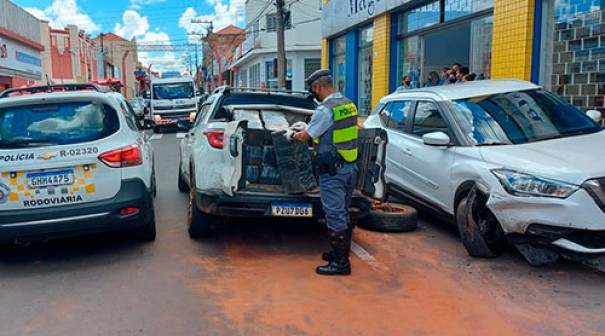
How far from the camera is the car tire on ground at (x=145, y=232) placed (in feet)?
19.6

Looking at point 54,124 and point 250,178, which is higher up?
point 54,124

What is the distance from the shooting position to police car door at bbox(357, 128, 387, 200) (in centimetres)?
572

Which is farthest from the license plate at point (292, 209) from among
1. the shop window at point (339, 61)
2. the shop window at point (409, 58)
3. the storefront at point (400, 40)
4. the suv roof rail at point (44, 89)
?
the shop window at point (339, 61)

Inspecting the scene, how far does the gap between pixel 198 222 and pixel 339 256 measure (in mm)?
1819

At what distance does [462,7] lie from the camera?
43.9ft

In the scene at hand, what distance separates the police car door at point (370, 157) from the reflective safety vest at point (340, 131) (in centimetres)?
68

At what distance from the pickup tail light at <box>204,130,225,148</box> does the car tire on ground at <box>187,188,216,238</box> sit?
2.36ft

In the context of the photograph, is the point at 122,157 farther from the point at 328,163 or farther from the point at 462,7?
the point at 462,7

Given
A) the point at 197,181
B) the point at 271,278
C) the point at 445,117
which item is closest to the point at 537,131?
the point at 445,117

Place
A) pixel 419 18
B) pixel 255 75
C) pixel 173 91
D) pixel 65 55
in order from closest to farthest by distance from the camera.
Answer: pixel 419 18 → pixel 173 91 → pixel 255 75 → pixel 65 55

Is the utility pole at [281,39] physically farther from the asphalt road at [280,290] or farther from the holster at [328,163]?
the holster at [328,163]

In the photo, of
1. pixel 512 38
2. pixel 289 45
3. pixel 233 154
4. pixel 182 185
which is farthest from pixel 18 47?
pixel 233 154

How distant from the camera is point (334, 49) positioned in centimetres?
2384

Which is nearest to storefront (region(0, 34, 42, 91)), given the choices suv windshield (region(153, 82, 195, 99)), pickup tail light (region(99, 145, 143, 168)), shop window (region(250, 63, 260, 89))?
suv windshield (region(153, 82, 195, 99))
